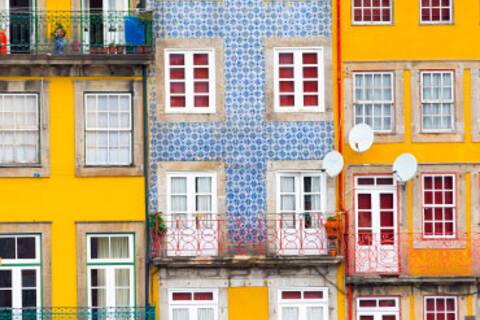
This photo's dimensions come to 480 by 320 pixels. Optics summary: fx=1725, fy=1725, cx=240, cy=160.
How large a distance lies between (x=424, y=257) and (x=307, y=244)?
2.55m

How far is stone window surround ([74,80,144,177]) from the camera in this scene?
122 ft

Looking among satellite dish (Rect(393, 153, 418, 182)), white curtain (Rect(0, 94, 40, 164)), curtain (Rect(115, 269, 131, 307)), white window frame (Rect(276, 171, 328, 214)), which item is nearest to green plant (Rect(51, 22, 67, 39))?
white curtain (Rect(0, 94, 40, 164))

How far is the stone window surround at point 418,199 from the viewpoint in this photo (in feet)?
123

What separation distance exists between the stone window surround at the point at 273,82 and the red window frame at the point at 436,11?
2.18 meters

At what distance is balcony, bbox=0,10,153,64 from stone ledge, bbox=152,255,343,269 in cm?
436

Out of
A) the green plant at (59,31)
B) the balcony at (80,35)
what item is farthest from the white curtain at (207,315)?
the green plant at (59,31)

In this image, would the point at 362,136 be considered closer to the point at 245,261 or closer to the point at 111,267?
the point at 245,261

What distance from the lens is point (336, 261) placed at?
37062 millimetres

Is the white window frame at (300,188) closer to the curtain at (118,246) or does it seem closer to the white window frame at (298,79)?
the white window frame at (298,79)

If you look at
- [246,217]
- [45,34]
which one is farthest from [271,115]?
[45,34]

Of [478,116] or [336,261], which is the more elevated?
[478,116]

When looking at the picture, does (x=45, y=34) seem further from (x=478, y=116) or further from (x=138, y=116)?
(x=478, y=116)

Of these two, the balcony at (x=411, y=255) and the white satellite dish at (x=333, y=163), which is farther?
the balcony at (x=411, y=255)

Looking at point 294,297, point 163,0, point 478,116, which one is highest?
point 163,0
